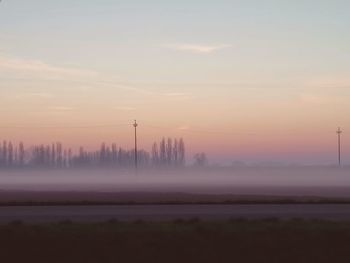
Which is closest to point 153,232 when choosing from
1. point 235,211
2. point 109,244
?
point 109,244

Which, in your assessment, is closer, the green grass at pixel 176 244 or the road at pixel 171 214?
the green grass at pixel 176 244

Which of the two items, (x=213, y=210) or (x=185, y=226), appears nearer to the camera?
(x=185, y=226)

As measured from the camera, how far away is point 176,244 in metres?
16.5

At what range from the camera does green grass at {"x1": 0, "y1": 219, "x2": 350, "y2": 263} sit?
15.9 m

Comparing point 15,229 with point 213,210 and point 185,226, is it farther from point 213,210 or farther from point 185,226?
point 213,210

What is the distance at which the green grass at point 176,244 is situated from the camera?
15.9 meters

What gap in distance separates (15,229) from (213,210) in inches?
445

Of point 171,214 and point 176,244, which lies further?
point 171,214

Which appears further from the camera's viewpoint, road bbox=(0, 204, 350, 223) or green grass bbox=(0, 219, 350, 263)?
road bbox=(0, 204, 350, 223)

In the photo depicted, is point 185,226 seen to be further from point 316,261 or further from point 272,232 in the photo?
point 316,261

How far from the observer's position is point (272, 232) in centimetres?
1736

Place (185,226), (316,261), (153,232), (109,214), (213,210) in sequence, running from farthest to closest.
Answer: (213,210) < (109,214) < (185,226) < (153,232) < (316,261)

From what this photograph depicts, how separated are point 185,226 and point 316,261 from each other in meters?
3.99

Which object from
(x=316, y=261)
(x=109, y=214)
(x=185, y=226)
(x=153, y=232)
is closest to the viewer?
(x=316, y=261)
